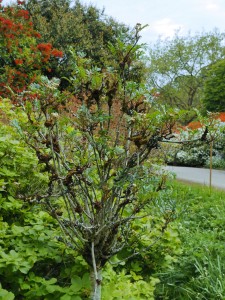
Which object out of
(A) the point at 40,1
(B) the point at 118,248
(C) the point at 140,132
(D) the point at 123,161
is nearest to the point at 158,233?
(B) the point at 118,248

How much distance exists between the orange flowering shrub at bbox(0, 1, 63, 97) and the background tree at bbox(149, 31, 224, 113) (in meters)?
16.6

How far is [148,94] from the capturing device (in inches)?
86.5

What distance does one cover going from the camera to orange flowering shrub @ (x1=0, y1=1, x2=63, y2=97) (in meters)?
11.6

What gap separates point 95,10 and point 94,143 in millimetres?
16508

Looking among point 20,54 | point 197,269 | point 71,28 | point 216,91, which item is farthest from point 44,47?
point 216,91

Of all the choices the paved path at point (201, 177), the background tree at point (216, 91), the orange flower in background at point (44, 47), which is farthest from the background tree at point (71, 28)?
the background tree at point (216, 91)

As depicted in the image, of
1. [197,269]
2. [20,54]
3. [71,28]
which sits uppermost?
[71,28]

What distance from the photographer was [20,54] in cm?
1226

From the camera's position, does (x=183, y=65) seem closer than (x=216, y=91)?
No

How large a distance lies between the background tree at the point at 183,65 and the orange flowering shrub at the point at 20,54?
16.6 metres

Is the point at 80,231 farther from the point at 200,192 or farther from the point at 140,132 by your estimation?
the point at 200,192

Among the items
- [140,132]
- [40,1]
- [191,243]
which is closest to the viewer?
[140,132]

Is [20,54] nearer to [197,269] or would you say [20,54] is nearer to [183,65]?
[197,269]

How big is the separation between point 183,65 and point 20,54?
19.0m
